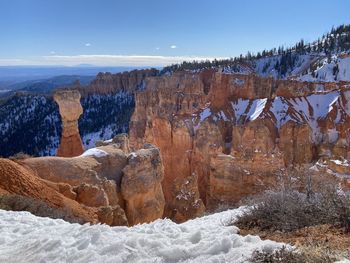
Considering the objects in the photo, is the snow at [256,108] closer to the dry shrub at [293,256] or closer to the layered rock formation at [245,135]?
the layered rock formation at [245,135]

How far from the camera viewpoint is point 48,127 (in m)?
79.6

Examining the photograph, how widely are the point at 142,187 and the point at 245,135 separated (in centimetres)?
2010

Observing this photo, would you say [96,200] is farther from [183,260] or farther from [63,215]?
[183,260]

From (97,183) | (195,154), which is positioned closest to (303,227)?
(97,183)

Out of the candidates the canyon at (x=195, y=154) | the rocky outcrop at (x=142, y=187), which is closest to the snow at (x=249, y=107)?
the canyon at (x=195, y=154)

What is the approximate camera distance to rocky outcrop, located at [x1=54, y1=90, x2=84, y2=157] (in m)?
22.6

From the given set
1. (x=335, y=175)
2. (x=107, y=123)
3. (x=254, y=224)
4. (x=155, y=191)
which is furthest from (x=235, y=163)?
(x=107, y=123)

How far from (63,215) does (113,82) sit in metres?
89.3

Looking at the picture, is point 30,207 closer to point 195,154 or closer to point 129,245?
point 129,245

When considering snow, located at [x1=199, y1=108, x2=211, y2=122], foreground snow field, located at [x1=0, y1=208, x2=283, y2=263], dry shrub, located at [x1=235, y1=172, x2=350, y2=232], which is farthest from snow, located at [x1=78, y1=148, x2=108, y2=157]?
snow, located at [x1=199, y1=108, x2=211, y2=122]

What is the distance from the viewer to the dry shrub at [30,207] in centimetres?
848

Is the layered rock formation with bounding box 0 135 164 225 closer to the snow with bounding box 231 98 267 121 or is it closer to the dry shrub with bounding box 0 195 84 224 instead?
the dry shrub with bounding box 0 195 84 224

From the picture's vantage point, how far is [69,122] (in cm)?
2327

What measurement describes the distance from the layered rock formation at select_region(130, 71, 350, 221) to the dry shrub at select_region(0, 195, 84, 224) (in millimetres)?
16971
